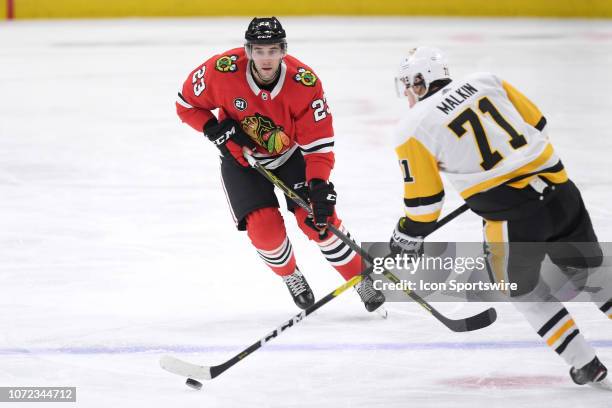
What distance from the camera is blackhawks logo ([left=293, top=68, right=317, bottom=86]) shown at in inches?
137

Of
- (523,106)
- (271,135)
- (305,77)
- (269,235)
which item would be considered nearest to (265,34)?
(305,77)

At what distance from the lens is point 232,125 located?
3.54 m

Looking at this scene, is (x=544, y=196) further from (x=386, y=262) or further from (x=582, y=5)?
(x=582, y=5)

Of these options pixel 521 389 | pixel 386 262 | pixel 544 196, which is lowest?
pixel 521 389

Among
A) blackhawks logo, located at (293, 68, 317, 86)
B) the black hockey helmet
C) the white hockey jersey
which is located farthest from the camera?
blackhawks logo, located at (293, 68, 317, 86)

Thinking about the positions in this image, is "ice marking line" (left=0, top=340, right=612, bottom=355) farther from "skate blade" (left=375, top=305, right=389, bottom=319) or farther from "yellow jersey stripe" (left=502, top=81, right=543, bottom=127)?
"yellow jersey stripe" (left=502, top=81, right=543, bottom=127)

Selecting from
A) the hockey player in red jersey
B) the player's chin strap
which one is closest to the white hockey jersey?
the player's chin strap

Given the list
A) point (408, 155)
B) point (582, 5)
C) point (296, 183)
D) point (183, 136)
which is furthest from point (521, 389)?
point (582, 5)

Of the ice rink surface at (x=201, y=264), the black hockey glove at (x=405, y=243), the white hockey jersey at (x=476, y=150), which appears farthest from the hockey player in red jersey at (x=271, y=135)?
the white hockey jersey at (x=476, y=150)

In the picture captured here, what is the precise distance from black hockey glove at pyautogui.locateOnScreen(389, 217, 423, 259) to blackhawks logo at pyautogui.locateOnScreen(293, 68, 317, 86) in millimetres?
784

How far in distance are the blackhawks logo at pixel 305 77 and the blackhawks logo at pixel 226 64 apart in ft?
0.79

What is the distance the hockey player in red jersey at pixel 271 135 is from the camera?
3.43m

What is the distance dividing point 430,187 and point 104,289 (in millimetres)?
1706

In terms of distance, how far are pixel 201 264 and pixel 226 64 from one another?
3.52 ft
